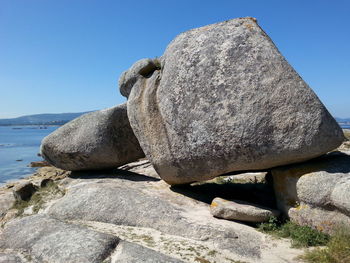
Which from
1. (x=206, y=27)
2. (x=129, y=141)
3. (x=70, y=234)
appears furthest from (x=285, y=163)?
(x=129, y=141)

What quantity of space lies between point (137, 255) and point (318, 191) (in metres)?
4.33

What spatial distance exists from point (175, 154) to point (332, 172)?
13.1ft

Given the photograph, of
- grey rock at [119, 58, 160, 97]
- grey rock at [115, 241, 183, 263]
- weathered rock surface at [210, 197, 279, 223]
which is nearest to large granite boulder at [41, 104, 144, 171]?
grey rock at [119, 58, 160, 97]

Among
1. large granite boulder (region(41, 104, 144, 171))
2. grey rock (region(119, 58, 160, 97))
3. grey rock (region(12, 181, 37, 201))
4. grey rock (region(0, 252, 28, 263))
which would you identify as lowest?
grey rock (region(0, 252, 28, 263))

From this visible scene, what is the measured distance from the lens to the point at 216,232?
24.7ft

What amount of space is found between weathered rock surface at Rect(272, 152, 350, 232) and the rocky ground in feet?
3.30

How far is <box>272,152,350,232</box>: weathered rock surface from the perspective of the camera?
286 inches

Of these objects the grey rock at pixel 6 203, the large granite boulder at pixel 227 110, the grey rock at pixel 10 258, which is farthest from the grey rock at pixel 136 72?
the grey rock at pixel 10 258

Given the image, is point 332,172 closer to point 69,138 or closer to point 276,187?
point 276,187

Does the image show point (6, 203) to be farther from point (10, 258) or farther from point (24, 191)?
point (10, 258)

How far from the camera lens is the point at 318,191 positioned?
762cm

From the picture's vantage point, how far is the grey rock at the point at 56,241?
6414mm

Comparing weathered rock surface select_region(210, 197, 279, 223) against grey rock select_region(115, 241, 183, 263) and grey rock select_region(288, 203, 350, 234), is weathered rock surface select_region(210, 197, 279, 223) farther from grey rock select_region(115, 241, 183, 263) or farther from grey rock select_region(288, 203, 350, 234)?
grey rock select_region(115, 241, 183, 263)

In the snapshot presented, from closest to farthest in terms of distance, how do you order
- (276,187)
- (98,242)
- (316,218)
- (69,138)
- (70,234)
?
(98,242) < (70,234) < (316,218) < (276,187) < (69,138)
